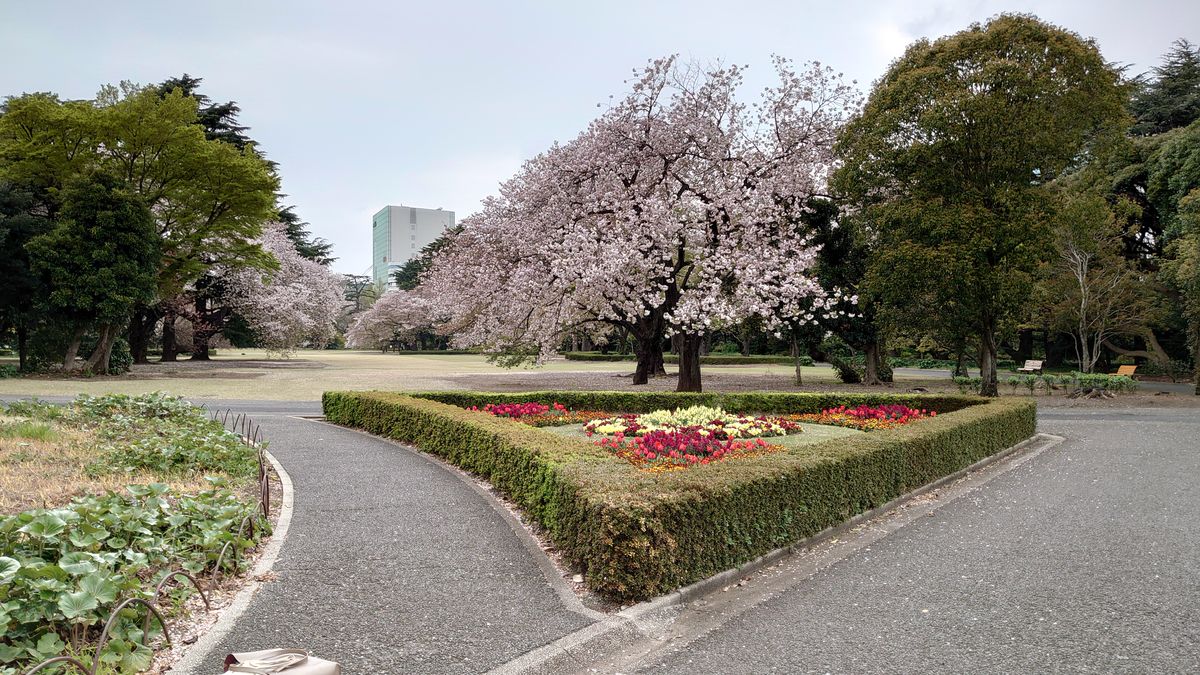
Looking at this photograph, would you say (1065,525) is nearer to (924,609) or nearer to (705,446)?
(924,609)

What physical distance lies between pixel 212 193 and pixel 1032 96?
102ft

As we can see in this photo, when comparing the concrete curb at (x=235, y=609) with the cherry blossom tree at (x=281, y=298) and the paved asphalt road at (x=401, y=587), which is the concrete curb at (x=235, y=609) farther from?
the cherry blossom tree at (x=281, y=298)

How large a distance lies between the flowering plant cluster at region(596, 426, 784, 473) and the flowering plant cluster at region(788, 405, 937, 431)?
4.39 meters

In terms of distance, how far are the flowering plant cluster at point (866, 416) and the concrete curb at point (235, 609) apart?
10172 mm

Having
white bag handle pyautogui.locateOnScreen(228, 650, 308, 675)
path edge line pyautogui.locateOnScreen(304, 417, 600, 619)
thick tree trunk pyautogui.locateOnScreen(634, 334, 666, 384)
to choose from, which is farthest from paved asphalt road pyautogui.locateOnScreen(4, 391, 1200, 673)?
thick tree trunk pyautogui.locateOnScreen(634, 334, 666, 384)

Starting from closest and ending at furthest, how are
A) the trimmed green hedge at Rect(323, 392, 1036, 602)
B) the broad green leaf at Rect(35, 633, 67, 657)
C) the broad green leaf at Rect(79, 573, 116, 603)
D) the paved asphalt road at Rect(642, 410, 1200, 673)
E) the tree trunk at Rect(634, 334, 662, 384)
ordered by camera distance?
the broad green leaf at Rect(35, 633, 67, 657)
the broad green leaf at Rect(79, 573, 116, 603)
the paved asphalt road at Rect(642, 410, 1200, 673)
the trimmed green hedge at Rect(323, 392, 1036, 602)
the tree trunk at Rect(634, 334, 662, 384)

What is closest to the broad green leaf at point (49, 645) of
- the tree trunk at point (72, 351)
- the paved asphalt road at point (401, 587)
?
the paved asphalt road at point (401, 587)

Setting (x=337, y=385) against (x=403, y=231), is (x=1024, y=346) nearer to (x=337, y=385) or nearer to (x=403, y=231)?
(x=337, y=385)

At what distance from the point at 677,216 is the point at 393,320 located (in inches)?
2186

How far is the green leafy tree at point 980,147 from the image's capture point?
18.2 meters

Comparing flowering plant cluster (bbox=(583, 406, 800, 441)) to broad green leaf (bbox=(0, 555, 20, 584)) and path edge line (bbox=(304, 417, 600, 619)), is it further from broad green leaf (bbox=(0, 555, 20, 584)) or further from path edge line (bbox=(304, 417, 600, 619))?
broad green leaf (bbox=(0, 555, 20, 584))

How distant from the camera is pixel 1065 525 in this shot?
707cm

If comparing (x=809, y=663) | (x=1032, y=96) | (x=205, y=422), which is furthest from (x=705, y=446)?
(x=1032, y=96)

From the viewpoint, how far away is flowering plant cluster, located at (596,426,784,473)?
27.7ft
